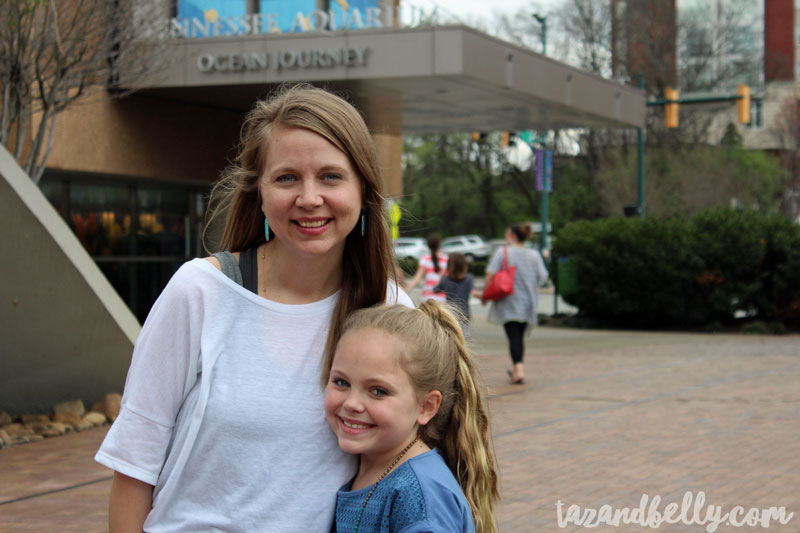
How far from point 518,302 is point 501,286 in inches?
12.0

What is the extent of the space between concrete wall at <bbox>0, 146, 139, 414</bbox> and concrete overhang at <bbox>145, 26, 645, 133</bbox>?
19.7 feet

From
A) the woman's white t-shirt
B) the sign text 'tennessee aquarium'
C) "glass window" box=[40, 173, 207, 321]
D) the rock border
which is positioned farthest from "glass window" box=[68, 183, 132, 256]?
the woman's white t-shirt

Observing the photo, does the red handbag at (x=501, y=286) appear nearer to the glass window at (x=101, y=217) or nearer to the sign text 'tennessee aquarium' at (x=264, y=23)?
the sign text 'tennessee aquarium' at (x=264, y=23)

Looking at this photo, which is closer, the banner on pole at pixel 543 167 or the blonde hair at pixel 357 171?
the blonde hair at pixel 357 171

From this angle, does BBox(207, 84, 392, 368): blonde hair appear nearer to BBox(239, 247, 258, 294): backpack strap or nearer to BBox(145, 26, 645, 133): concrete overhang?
BBox(239, 247, 258, 294): backpack strap

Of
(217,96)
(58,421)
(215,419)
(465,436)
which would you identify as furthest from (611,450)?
(217,96)

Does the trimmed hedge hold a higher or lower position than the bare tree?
lower

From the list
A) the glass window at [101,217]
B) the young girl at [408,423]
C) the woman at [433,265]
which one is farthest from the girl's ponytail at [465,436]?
the glass window at [101,217]

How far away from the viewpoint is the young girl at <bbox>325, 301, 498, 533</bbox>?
2053mm

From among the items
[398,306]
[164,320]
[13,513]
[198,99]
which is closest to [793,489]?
[13,513]

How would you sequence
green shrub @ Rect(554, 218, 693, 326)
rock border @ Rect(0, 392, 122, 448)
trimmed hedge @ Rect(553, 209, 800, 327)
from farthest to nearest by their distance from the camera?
green shrub @ Rect(554, 218, 693, 326), trimmed hedge @ Rect(553, 209, 800, 327), rock border @ Rect(0, 392, 122, 448)

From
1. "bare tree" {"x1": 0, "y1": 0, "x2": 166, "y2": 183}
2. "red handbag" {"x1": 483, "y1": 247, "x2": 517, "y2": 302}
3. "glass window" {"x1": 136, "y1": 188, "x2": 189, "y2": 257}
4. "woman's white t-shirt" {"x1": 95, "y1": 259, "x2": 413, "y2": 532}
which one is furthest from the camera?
"glass window" {"x1": 136, "y1": 188, "x2": 189, "y2": 257}

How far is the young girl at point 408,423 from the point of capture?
6.73 ft

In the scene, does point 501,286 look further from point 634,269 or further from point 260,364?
point 634,269
